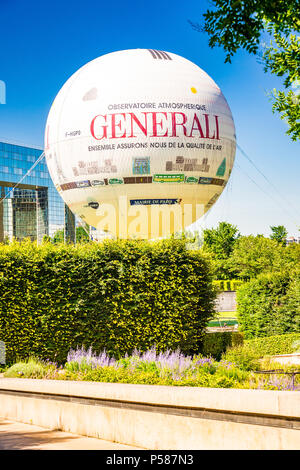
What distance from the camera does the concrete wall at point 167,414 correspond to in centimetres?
637

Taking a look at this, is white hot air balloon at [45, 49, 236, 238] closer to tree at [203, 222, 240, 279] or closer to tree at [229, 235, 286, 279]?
tree at [229, 235, 286, 279]

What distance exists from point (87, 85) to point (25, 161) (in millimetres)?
134442

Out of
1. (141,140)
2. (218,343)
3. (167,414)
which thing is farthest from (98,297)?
(167,414)

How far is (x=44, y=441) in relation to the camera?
27.4 feet

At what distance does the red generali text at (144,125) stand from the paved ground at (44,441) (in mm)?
12316

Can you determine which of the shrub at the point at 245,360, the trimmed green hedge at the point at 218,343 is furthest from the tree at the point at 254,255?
the shrub at the point at 245,360

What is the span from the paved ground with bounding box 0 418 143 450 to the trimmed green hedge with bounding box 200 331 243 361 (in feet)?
33.0

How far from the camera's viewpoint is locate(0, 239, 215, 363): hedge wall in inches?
646

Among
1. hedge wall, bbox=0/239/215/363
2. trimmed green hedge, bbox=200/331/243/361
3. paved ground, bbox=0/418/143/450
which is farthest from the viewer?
trimmed green hedge, bbox=200/331/243/361

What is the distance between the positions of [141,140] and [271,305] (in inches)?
456

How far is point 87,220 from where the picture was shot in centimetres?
2305

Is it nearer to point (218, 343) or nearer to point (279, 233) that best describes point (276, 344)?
point (218, 343)

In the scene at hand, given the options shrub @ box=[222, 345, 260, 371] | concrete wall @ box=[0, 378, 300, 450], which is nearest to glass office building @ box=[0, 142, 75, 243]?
shrub @ box=[222, 345, 260, 371]
